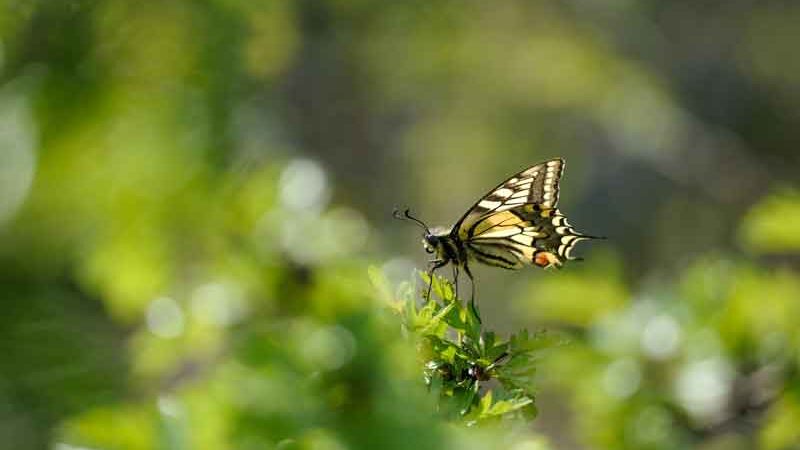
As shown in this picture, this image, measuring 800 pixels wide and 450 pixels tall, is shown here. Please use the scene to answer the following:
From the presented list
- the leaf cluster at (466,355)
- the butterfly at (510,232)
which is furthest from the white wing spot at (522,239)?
the leaf cluster at (466,355)

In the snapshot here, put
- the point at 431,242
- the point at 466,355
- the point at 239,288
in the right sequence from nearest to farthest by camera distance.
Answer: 1. the point at 466,355
2. the point at 431,242
3. the point at 239,288

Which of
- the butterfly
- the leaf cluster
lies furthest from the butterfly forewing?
the leaf cluster

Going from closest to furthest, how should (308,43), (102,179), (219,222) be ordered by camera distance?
(102,179) → (219,222) → (308,43)

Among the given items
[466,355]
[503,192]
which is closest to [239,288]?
[503,192]

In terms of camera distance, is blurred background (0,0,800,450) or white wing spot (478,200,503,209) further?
white wing spot (478,200,503,209)

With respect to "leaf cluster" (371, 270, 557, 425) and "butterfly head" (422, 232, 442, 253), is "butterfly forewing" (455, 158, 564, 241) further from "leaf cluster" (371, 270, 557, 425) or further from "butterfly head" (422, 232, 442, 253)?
"leaf cluster" (371, 270, 557, 425)

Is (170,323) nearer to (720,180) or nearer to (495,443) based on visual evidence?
(495,443)

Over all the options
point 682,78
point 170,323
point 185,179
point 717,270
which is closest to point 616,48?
point 682,78

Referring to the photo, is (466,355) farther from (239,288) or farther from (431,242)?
(239,288)

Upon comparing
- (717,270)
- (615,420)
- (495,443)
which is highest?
(717,270)
